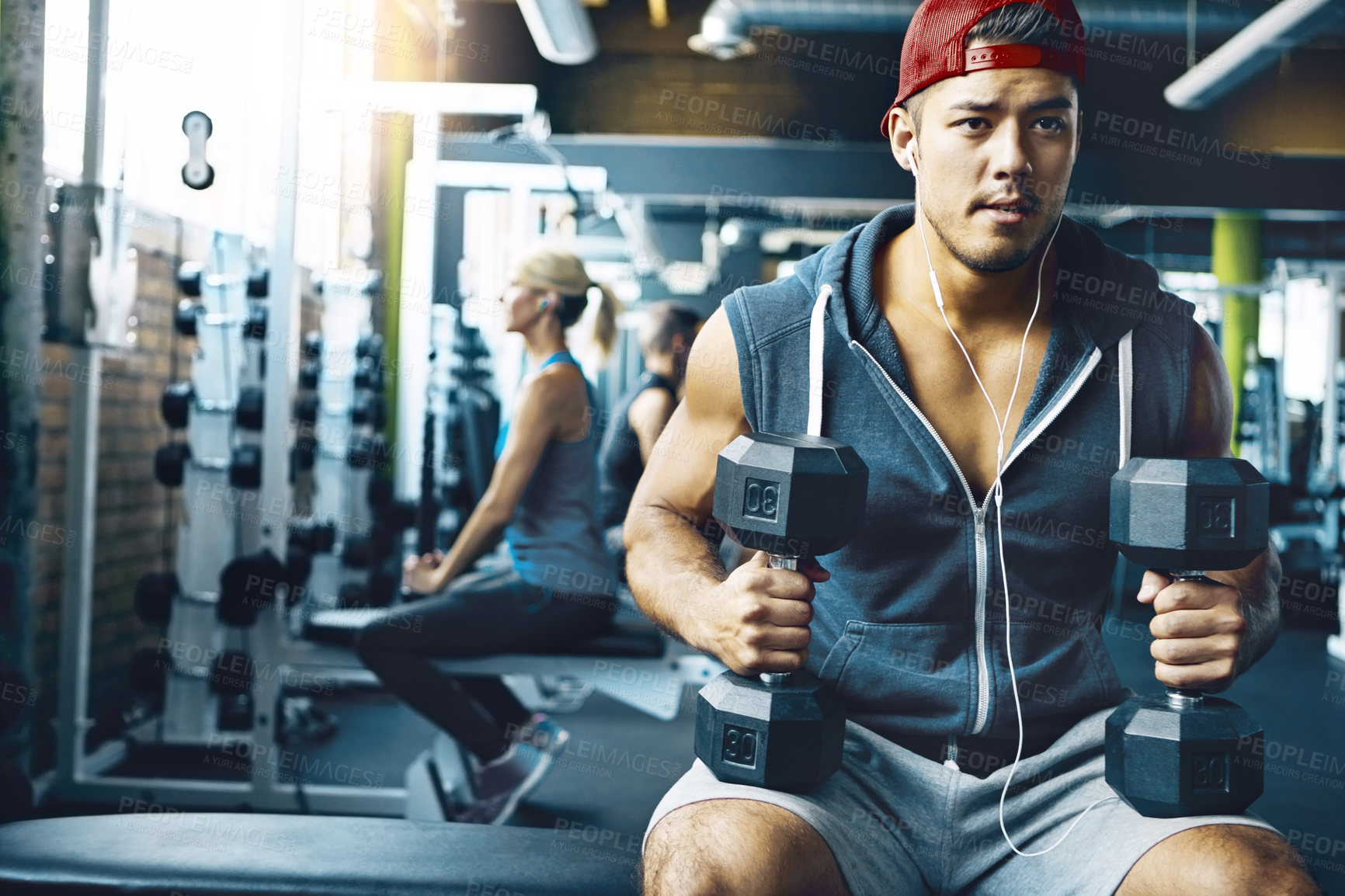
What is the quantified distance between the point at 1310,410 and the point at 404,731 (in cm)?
641

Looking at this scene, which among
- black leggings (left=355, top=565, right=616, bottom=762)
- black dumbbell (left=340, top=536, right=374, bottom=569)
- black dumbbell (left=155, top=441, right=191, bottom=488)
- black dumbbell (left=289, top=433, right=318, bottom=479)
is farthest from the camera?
black dumbbell (left=340, top=536, right=374, bottom=569)

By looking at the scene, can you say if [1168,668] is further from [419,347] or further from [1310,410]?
[1310,410]

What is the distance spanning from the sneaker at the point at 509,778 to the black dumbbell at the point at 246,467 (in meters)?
0.94

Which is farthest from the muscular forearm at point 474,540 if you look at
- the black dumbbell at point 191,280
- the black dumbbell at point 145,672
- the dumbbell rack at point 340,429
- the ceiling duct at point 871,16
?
the ceiling duct at point 871,16

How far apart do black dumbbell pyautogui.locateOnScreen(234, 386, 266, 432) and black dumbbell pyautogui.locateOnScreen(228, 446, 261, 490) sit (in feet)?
0.20

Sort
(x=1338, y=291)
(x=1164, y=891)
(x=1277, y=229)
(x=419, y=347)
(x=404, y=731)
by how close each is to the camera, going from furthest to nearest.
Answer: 1. (x=1277, y=229)
2. (x=1338, y=291)
3. (x=419, y=347)
4. (x=404, y=731)
5. (x=1164, y=891)

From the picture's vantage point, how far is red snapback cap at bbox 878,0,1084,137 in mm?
1198

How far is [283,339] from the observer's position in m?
2.89

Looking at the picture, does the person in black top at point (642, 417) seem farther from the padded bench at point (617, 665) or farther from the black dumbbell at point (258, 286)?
the black dumbbell at point (258, 286)

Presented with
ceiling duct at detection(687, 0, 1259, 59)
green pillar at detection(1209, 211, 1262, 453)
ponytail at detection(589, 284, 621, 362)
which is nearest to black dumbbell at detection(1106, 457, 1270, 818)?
ponytail at detection(589, 284, 621, 362)

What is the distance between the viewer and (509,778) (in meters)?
2.83

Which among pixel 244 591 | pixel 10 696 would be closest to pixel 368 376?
pixel 244 591

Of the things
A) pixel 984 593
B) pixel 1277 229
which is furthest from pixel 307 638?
pixel 1277 229

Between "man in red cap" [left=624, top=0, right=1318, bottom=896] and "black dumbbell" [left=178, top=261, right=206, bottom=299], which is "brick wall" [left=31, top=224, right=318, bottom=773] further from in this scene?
"man in red cap" [left=624, top=0, right=1318, bottom=896]
